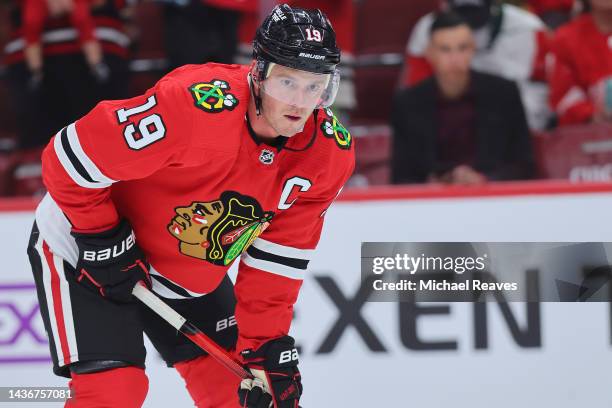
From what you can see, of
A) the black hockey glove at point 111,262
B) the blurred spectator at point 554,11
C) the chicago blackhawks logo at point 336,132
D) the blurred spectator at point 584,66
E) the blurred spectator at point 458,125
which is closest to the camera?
the black hockey glove at point 111,262

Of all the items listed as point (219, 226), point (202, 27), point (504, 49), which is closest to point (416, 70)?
point (504, 49)

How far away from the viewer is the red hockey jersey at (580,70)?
4.70 meters

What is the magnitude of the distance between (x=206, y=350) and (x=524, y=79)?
2.53 meters

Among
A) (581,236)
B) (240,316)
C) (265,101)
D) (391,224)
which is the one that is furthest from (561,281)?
(265,101)

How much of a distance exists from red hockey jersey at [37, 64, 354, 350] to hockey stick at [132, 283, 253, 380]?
0.23ft

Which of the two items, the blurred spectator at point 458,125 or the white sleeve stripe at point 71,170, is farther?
the blurred spectator at point 458,125

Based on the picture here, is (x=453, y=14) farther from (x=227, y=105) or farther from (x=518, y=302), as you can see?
(x=227, y=105)

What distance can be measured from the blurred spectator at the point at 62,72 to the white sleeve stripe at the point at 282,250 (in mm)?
2180

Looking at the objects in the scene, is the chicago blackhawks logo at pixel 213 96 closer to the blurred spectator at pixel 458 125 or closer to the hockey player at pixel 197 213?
the hockey player at pixel 197 213

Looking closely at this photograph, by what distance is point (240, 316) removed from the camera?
297 cm

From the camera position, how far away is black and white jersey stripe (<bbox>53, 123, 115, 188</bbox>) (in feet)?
8.48

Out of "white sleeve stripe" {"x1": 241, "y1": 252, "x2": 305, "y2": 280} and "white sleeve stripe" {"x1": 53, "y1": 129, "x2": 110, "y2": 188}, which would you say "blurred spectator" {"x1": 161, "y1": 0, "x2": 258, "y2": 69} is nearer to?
"white sleeve stripe" {"x1": 241, "y1": 252, "x2": 305, "y2": 280}

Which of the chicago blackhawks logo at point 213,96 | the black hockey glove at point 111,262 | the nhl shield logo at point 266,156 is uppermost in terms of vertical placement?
the chicago blackhawks logo at point 213,96

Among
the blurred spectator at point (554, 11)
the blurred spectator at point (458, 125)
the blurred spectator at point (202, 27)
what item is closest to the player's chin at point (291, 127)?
the blurred spectator at point (458, 125)
